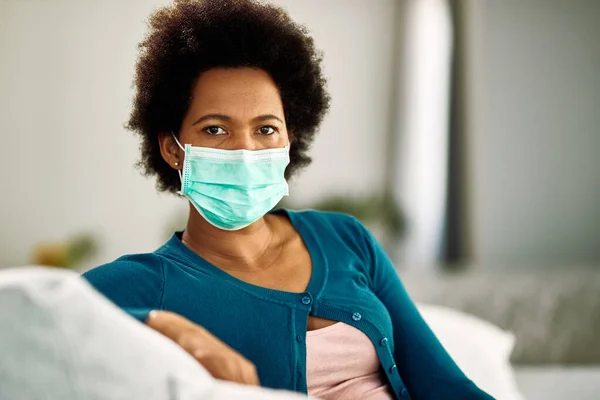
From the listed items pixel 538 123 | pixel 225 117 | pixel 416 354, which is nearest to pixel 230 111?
pixel 225 117

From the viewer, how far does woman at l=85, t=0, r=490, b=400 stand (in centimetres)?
100

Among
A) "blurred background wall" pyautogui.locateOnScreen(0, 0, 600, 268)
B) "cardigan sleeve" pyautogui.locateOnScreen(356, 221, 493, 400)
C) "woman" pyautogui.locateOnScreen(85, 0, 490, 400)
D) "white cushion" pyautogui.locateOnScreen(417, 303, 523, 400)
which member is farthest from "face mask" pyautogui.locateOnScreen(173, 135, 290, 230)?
"blurred background wall" pyautogui.locateOnScreen(0, 0, 600, 268)

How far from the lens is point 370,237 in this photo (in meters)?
1.24

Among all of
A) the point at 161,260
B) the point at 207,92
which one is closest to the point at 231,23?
the point at 207,92

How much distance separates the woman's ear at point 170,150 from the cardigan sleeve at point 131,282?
17 centimetres

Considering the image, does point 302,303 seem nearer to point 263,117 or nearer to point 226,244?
point 226,244

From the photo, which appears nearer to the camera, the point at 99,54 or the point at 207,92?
the point at 207,92

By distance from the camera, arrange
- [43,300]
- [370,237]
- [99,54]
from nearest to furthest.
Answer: [43,300] → [370,237] → [99,54]

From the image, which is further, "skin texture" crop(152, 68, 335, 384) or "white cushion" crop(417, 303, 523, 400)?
"white cushion" crop(417, 303, 523, 400)

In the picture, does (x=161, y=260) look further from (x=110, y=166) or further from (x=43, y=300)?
(x=110, y=166)

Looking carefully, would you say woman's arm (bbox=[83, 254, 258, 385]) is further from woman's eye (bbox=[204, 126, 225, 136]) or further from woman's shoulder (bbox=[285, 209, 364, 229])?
woman's shoulder (bbox=[285, 209, 364, 229])

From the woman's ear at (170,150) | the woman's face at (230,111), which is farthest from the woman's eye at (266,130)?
the woman's ear at (170,150)

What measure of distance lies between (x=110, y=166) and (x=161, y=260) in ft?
8.53

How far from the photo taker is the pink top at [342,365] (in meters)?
1.05
